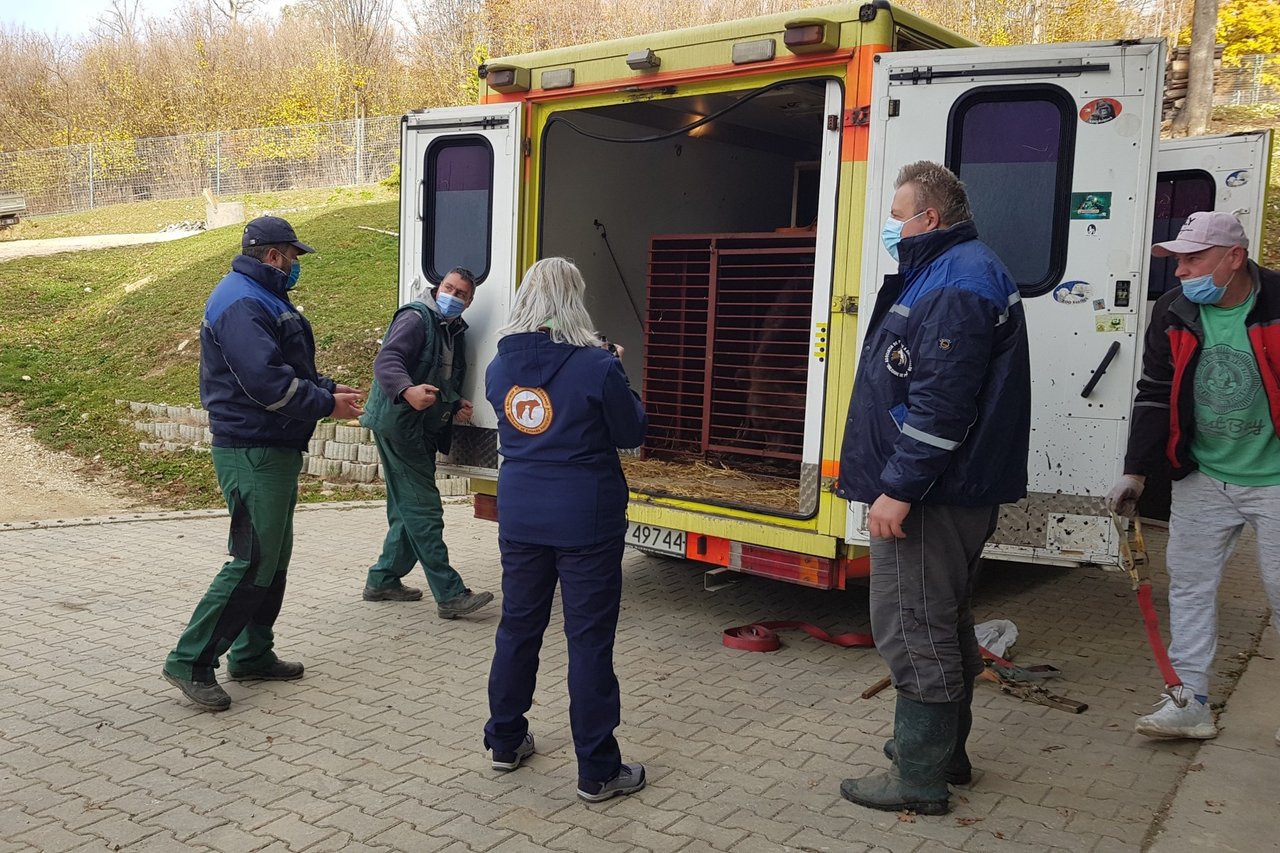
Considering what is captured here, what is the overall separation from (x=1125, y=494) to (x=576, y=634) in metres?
2.18

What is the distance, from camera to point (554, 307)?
3713mm

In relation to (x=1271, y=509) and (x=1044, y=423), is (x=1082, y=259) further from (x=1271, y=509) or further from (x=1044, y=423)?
(x=1271, y=509)

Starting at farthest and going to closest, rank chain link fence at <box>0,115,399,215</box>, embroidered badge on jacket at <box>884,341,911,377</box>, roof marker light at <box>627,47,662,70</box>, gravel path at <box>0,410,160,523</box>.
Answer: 1. chain link fence at <box>0,115,399,215</box>
2. gravel path at <box>0,410,160,523</box>
3. roof marker light at <box>627,47,662,70</box>
4. embroidered badge on jacket at <box>884,341,911,377</box>

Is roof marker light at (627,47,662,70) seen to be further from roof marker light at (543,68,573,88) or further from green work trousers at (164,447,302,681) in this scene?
green work trousers at (164,447,302,681)

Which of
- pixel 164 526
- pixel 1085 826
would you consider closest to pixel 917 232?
A: pixel 1085 826

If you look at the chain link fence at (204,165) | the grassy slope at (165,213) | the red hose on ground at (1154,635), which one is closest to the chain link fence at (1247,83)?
the grassy slope at (165,213)

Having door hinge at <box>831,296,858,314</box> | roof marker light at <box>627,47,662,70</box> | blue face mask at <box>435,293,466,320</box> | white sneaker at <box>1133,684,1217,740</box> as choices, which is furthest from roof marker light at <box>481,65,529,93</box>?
white sneaker at <box>1133,684,1217,740</box>

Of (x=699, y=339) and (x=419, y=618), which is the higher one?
(x=699, y=339)

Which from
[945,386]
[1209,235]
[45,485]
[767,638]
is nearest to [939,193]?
[945,386]

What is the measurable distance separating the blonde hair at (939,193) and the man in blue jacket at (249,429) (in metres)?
2.51

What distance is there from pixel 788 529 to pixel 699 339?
214 centimetres

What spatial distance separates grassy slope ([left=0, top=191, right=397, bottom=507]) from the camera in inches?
465

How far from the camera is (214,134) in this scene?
32188mm

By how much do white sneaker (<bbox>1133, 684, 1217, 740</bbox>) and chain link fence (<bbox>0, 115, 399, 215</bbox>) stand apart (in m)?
28.2
